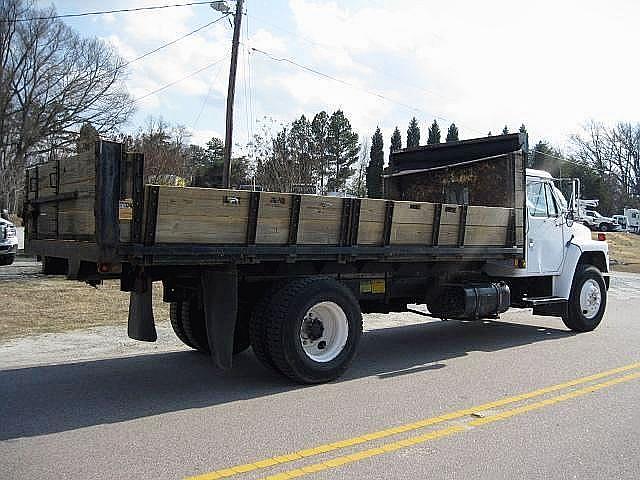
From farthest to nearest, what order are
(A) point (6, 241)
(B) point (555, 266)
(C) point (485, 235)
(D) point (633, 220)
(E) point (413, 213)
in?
(D) point (633, 220) → (A) point (6, 241) → (B) point (555, 266) → (C) point (485, 235) → (E) point (413, 213)

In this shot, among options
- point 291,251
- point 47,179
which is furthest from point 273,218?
point 47,179

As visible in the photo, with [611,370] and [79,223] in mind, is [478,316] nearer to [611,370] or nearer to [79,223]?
[611,370]

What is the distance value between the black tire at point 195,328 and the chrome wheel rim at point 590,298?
5.56 metres

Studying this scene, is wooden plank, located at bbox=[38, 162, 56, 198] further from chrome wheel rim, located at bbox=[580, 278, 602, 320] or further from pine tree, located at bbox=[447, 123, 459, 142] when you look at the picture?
pine tree, located at bbox=[447, 123, 459, 142]

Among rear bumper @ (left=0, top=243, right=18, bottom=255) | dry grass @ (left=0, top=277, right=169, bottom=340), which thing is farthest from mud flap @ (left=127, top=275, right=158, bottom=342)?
rear bumper @ (left=0, top=243, right=18, bottom=255)

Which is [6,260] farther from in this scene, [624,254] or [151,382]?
[624,254]

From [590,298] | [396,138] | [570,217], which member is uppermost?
[396,138]

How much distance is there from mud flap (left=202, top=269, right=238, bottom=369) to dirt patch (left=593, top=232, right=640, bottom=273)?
73.1ft

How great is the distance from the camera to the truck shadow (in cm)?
577

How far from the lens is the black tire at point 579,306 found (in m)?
10.5

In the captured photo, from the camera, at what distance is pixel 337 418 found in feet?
19.0

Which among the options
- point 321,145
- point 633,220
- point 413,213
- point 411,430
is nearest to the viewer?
point 411,430

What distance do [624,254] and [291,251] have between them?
3351 centimetres

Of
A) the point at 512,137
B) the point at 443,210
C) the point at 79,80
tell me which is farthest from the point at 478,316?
the point at 79,80
